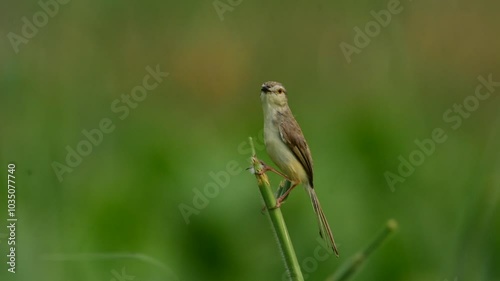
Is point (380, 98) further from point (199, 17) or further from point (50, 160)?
point (199, 17)

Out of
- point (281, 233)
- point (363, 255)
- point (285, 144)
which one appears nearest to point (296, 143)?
point (285, 144)

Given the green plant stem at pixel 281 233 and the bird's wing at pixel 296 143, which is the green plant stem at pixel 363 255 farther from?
the bird's wing at pixel 296 143

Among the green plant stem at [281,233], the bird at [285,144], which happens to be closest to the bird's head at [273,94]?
the bird at [285,144]

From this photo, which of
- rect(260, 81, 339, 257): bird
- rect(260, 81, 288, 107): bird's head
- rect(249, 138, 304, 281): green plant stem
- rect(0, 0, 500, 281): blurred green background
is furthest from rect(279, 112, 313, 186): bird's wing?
rect(249, 138, 304, 281): green plant stem

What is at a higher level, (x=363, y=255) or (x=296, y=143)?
(x=296, y=143)

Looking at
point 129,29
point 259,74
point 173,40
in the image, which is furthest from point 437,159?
point 173,40

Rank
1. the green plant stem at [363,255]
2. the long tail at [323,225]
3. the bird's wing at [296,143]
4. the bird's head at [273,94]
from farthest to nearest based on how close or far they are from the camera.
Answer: the bird's wing at [296,143], the bird's head at [273,94], the long tail at [323,225], the green plant stem at [363,255]

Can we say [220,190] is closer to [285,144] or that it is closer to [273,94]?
[285,144]

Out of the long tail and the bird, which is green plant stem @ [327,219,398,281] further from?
the bird
